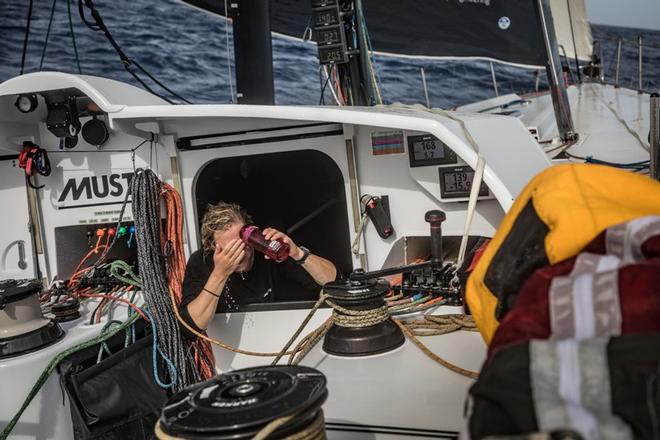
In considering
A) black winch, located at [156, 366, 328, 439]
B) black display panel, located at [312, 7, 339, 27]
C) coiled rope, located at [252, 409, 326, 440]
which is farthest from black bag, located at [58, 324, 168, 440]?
black display panel, located at [312, 7, 339, 27]

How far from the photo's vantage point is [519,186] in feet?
7.76

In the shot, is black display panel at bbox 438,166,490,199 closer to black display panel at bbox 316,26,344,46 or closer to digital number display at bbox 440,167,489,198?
digital number display at bbox 440,167,489,198

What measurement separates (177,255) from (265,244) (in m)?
0.62

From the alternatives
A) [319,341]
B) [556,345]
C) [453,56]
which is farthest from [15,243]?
[453,56]

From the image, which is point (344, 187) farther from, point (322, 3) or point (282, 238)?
point (322, 3)

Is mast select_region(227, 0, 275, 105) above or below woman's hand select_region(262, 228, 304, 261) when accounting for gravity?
above

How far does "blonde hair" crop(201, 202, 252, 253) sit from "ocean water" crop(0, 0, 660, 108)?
1360cm

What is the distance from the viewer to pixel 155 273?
9.89ft

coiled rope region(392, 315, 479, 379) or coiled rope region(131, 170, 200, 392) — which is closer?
coiled rope region(392, 315, 479, 379)

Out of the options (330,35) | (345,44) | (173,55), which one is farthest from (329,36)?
(173,55)

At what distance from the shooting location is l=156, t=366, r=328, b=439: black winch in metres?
1.10

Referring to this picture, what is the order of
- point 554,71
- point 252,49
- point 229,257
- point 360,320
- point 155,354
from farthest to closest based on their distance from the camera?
point 252,49 → point 554,71 → point 229,257 → point 155,354 → point 360,320

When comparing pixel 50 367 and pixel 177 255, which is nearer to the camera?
pixel 50 367

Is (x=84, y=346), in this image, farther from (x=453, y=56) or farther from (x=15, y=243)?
(x=453, y=56)
